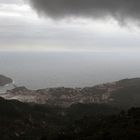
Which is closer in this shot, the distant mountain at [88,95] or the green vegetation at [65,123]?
the green vegetation at [65,123]

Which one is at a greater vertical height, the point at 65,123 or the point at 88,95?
the point at 88,95

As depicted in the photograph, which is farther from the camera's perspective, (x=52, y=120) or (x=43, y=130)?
(x=52, y=120)

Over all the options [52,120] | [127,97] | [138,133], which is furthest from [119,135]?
[127,97]

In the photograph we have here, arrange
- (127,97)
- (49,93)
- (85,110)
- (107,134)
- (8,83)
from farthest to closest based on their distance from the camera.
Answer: (8,83), (49,93), (127,97), (85,110), (107,134)

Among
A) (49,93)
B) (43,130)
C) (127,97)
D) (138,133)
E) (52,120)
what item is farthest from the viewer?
(49,93)

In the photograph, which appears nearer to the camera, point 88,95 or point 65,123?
point 65,123

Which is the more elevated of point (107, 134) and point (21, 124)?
point (107, 134)

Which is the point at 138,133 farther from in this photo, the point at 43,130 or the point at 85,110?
the point at 85,110

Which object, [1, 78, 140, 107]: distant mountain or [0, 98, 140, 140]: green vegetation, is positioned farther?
[1, 78, 140, 107]: distant mountain
